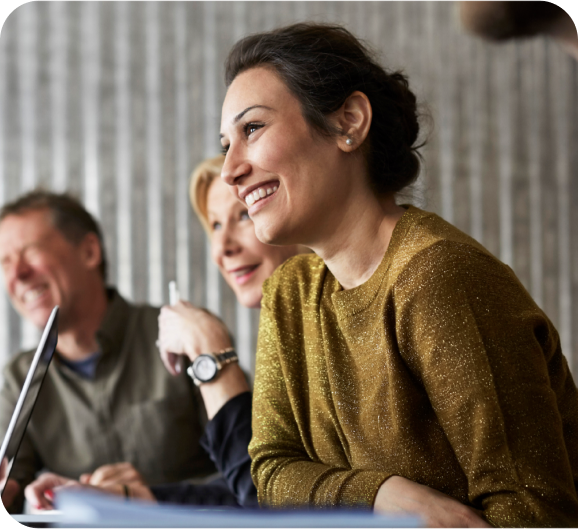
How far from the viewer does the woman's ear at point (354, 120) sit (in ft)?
3.44

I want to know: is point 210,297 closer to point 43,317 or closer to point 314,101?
point 43,317

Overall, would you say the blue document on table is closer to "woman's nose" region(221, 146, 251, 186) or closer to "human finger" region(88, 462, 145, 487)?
"woman's nose" region(221, 146, 251, 186)

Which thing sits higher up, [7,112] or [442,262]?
[7,112]

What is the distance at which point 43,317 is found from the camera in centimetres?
199

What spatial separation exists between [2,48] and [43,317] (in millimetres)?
1452

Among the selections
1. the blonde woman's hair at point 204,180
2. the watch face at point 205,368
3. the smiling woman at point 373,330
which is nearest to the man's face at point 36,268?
the blonde woman's hair at point 204,180

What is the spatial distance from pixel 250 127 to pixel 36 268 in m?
1.20

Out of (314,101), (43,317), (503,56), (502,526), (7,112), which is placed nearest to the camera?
(502,526)

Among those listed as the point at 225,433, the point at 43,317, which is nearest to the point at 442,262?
the point at 225,433

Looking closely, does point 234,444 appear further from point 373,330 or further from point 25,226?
point 25,226

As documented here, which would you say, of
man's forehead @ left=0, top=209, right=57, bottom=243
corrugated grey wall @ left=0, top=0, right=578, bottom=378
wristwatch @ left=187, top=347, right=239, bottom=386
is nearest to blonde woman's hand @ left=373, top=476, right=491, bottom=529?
wristwatch @ left=187, top=347, right=239, bottom=386

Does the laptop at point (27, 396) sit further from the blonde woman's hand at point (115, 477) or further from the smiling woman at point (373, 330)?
the blonde woman's hand at point (115, 477)

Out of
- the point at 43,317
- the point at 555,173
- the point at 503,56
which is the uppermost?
the point at 503,56

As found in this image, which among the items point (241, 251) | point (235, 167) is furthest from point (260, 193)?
point (241, 251)
